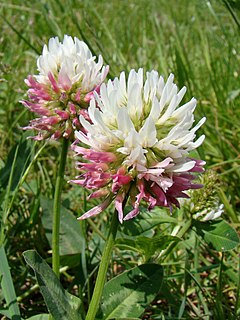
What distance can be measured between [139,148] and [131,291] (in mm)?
452

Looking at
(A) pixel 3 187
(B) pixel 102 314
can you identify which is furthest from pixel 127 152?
(A) pixel 3 187

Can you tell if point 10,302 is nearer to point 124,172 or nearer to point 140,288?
point 140,288

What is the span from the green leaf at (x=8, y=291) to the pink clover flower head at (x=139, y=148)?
43 cm

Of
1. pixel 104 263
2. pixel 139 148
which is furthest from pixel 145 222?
pixel 139 148

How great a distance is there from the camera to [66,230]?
1901mm

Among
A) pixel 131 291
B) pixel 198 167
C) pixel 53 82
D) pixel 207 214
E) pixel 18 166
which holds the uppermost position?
pixel 53 82

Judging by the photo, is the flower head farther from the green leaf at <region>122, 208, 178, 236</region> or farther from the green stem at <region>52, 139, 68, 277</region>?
the green leaf at <region>122, 208, 178, 236</region>

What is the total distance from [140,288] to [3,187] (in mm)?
757

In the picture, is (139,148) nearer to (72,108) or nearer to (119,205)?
(119,205)

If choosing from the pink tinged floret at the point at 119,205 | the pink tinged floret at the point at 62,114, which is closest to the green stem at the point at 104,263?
the pink tinged floret at the point at 119,205

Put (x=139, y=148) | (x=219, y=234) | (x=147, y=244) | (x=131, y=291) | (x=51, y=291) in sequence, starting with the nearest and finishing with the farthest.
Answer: (x=139, y=148), (x=51, y=291), (x=131, y=291), (x=147, y=244), (x=219, y=234)

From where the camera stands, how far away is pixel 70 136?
1.50 m

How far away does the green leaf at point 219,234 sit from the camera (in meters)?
1.56

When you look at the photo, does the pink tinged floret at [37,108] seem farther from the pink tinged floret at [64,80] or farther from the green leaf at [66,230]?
the green leaf at [66,230]
